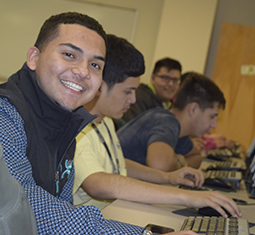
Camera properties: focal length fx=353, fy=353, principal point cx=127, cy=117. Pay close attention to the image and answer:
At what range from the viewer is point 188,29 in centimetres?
486

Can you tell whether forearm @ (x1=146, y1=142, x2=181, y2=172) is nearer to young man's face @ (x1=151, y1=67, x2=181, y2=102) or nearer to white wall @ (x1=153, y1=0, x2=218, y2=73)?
young man's face @ (x1=151, y1=67, x2=181, y2=102)

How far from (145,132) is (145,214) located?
1002 millimetres

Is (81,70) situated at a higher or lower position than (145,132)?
higher

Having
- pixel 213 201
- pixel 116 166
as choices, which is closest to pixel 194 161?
pixel 116 166

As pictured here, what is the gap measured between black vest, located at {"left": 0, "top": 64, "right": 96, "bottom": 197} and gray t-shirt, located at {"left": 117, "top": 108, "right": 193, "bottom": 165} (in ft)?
3.16

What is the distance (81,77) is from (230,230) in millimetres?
628

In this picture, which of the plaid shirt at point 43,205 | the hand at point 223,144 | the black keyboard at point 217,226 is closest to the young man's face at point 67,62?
the plaid shirt at point 43,205

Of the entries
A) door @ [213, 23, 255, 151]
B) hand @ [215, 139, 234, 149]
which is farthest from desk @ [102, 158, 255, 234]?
door @ [213, 23, 255, 151]

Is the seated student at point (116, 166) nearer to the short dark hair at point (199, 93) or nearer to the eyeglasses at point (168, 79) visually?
the short dark hair at point (199, 93)

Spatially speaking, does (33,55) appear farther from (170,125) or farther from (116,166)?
(170,125)

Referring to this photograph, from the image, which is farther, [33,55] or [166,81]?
[166,81]

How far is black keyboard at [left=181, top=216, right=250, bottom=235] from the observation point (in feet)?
3.01

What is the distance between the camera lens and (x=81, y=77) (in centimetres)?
113

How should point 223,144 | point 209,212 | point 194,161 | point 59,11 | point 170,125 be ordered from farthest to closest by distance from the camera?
point 59,11, point 223,144, point 194,161, point 170,125, point 209,212
